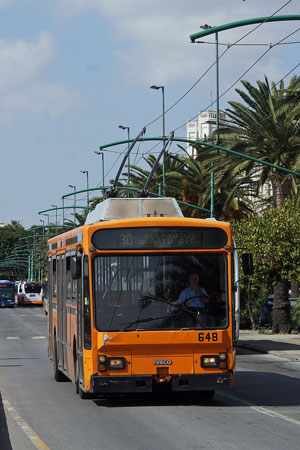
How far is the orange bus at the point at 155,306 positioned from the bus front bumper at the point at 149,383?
0.01 m

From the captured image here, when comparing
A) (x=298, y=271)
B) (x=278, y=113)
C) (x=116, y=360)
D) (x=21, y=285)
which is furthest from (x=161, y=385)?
(x=21, y=285)

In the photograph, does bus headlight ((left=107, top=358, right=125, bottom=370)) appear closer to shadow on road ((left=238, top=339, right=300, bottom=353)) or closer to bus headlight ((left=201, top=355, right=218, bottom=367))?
bus headlight ((left=201, top=355, right=218, bottom=367))

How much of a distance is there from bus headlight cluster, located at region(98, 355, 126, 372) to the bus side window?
0.98 ft

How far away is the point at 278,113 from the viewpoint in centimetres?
3438

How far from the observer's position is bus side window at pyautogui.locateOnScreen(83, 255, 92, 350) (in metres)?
13.3

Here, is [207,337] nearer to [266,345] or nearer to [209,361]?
[209,361]

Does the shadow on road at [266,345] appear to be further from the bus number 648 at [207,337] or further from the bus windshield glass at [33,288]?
the bus windshield glass at [33,288]

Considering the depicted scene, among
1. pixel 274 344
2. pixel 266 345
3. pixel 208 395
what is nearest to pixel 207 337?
pixel 208 395

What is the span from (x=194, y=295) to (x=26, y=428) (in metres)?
3.19

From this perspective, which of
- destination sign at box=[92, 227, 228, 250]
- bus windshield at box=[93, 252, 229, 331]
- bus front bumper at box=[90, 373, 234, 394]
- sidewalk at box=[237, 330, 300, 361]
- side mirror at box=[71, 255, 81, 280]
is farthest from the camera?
sidewalk at box=[237, 330, 300, 361]

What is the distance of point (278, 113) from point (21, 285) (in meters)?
64.8

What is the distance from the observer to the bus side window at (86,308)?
13277 mm

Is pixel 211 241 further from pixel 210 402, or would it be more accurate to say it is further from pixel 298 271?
pixel 298 271

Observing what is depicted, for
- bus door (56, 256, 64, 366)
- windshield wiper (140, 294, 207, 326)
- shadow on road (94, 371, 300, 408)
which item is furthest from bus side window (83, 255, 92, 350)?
bus door (56, 256, 64, 366)
